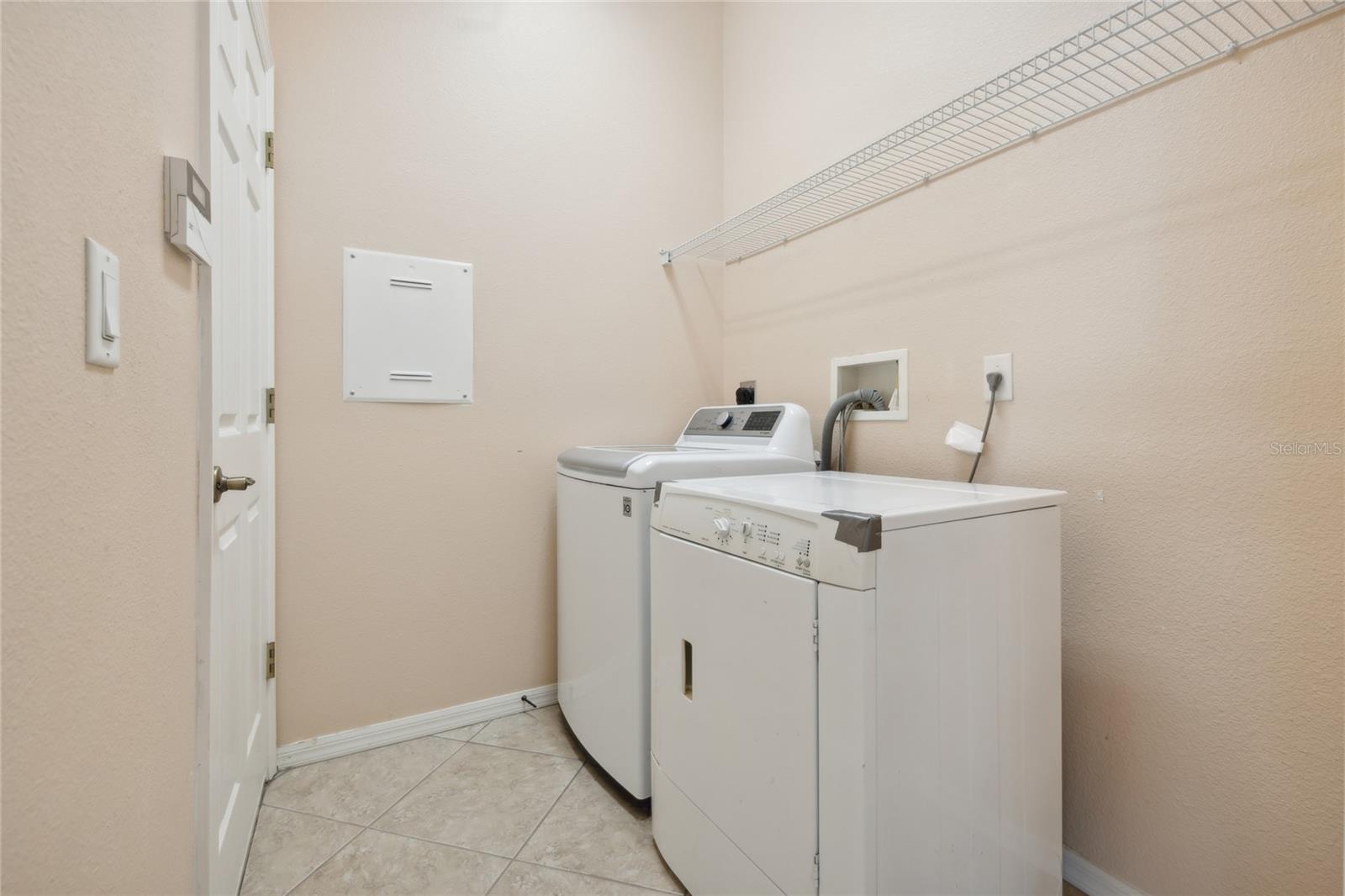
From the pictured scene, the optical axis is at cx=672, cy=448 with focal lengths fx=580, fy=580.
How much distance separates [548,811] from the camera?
150cm

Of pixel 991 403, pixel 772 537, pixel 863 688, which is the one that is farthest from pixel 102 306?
pixel 991 403

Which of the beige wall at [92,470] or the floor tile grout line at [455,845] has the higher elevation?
the beige wall at [92,470]

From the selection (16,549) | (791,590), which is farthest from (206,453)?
(791,590)

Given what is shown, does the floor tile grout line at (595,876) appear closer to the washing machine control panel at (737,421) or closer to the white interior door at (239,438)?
the white interior door at (239,438)

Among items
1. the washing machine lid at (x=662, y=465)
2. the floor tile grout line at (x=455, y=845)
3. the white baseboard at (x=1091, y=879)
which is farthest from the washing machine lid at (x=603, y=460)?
the white baseboard at (x=1091, y=879)

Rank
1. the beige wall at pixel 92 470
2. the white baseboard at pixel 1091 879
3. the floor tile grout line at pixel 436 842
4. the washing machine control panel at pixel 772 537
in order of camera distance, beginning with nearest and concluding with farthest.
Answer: the beige wall at pixel 92 470
the washing machine control panel at pixel 772 537
the white baseboard at pixel 1091 879
the floor tile grout line at pixel 436 842

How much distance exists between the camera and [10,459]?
1.38ft

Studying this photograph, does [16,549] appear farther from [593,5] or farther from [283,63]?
[593,5]

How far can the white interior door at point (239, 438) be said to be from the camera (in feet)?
3.27

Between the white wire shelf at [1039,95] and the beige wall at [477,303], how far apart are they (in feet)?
1.43

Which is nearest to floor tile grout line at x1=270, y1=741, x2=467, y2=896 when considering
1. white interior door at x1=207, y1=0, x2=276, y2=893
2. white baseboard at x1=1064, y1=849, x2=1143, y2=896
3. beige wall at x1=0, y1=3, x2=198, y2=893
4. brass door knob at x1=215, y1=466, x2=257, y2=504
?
white interior door at x1=207, y1=0, x2=276, y2=893

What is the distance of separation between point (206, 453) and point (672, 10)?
2.36 meters

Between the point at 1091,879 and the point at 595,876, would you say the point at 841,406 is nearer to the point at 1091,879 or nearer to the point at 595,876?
the point at 1091,879

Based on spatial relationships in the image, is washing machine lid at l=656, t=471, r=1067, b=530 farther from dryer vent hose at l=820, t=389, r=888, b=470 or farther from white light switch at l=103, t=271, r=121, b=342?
white light switch at l=103, t=271, r=121, b=342
